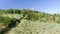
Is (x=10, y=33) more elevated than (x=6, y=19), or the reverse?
(x=6, y=19)

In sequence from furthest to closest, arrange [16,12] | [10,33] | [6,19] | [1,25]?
[16,12]
[6,19]
[1,25]
[10,33]

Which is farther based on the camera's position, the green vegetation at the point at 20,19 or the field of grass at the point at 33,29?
the green vegetation at the point at 20,19

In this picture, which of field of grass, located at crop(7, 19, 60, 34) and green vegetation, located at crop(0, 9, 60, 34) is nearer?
field of grass, located at crop(7, 19, 60, 34)

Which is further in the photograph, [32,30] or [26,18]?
[26,18]

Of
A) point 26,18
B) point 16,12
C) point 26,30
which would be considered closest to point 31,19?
point 26,18

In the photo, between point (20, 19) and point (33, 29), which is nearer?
point (33, 29)

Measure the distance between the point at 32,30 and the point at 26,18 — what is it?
3530mm

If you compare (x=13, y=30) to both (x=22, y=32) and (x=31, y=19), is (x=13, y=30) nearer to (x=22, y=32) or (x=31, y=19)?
(x=22, y=32)

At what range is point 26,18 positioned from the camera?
15711 millimetres

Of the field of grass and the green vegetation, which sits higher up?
the green vegetation

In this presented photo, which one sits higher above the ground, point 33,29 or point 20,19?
point 20,19

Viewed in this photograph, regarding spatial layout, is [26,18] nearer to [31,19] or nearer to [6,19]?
[31,19]

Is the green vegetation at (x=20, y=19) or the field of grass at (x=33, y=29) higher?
the green vegetation at (x=20, y=19)

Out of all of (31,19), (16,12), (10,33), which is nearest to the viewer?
(10,33)
